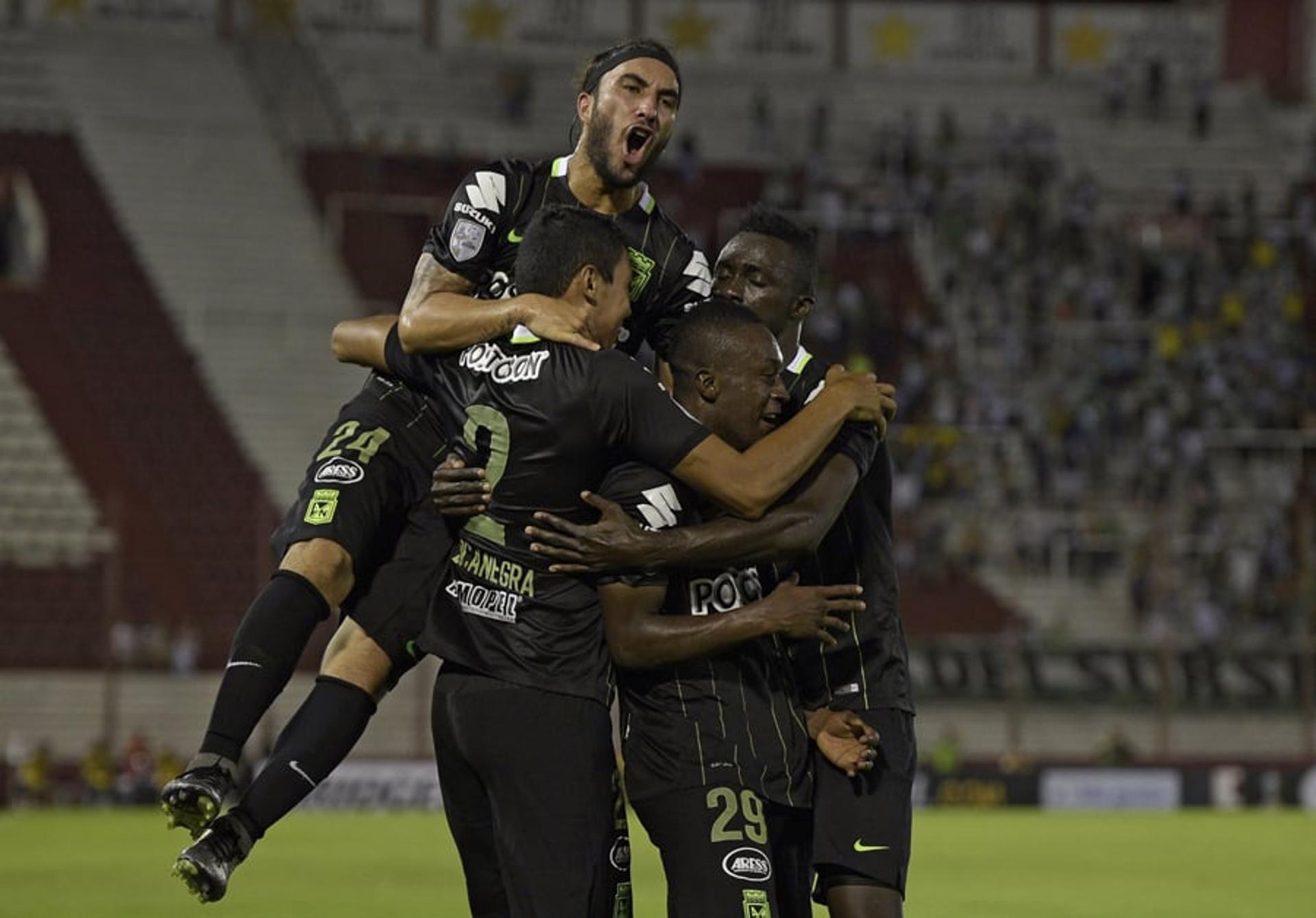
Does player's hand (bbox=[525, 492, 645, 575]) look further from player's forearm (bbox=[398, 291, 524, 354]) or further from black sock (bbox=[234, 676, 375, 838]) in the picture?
black sock (bbox=[234, 676, 375, 838])

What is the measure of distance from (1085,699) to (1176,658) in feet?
3.65

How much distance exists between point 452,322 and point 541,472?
2.44ft

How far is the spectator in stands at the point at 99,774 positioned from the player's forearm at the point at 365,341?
16.6 meters

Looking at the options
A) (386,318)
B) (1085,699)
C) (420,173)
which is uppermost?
(386,318)

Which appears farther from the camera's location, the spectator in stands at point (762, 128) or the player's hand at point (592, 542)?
the spectator in stands at point (762, 128)

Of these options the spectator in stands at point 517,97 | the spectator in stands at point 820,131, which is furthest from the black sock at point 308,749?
the spectator in stands at point 820,131

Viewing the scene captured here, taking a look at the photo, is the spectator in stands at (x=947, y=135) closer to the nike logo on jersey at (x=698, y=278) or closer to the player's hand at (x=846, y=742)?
the nike logo on jersey at (x=698, y=278)

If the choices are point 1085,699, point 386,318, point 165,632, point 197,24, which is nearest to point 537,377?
point 386,318

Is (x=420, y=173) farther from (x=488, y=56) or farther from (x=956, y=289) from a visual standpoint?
(x=956, y=289)

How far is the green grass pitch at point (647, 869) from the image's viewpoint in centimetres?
1371

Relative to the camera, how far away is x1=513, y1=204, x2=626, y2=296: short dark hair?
6.75 meters

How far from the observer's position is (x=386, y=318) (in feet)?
26.5

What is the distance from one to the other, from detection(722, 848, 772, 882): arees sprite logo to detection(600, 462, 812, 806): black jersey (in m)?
0.21

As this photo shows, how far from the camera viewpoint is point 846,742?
23.4 feet
